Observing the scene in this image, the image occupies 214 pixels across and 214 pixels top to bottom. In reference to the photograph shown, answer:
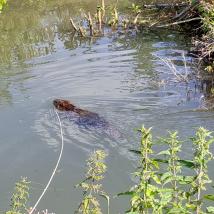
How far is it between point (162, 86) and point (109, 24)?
5351 mm

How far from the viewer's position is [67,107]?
829 cm

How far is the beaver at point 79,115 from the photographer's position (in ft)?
24.9

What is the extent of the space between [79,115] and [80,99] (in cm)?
120

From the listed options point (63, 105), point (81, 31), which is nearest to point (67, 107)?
point (63, 105)

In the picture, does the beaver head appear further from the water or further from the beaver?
the water

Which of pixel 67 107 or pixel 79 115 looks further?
pixel 67 107

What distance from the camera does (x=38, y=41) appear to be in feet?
44.5

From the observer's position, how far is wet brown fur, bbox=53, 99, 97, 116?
794cm

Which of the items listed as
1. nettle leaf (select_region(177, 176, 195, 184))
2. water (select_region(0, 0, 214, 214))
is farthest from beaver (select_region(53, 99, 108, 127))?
nettle leaf (select_region(177, 176, 195, 184))

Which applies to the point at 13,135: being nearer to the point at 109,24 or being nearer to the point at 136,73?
the point at 136,73

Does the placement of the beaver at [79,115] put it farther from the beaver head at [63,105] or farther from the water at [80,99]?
the water at [80,99]

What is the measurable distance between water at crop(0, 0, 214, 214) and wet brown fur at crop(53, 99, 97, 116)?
0.19 meters

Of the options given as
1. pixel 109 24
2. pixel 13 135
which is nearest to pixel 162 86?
pixel 13 135

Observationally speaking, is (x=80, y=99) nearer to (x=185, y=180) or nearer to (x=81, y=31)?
(x=81, y=31)
